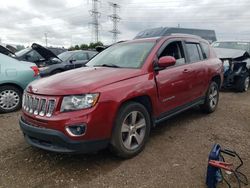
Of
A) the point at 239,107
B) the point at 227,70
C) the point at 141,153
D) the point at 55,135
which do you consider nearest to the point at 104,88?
the point at 55,135

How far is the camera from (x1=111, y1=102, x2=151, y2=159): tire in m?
3.33

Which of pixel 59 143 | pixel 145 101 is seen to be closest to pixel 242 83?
pixel 145 101

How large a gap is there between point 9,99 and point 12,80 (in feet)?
1.44

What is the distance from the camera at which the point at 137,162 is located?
3.51 m

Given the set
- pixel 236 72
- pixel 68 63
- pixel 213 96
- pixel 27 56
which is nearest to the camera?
pixel 213 96

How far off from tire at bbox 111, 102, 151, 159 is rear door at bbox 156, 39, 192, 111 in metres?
0.50

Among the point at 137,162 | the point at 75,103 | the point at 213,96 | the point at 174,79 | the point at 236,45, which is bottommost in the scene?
the point at 137,162

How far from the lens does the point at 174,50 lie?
4.62 metres

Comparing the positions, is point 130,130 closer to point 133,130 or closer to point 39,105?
point 133,130

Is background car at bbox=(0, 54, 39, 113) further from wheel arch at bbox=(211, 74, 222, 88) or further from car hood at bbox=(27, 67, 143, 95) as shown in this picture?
wheel arch at bbox=(211, 74, 222, 88)

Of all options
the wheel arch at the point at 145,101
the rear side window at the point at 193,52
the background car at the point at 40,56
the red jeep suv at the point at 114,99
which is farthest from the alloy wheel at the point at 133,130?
the background car at the point at 40,56

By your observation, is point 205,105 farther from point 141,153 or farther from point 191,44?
point 141,153

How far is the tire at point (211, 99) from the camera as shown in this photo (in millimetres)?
5613

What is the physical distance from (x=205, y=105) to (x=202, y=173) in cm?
263
